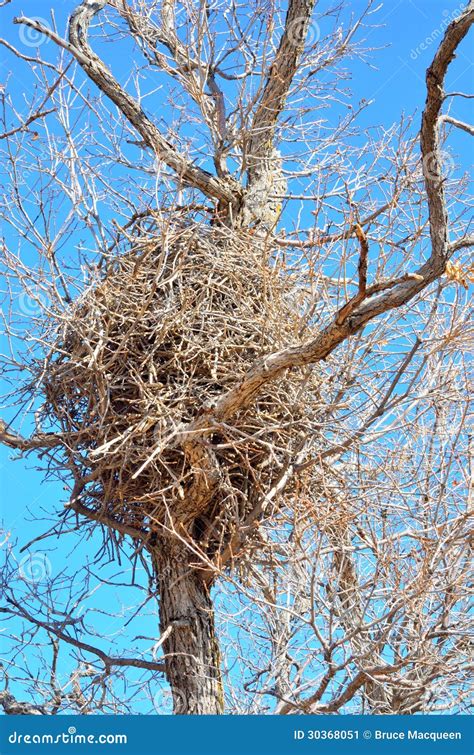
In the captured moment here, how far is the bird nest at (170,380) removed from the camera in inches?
194

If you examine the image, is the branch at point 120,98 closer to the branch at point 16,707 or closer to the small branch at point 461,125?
the small branch at point 461,125

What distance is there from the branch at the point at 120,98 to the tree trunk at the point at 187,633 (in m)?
2.34

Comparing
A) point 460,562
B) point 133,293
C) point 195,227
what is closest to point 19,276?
point 133,293

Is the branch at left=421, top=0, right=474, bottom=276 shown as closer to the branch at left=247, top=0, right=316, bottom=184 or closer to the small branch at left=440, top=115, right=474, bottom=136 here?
the small branch at left=440, top=115, right=474, bottom=136

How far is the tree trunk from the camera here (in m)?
5.12

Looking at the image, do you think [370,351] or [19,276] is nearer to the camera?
[19,276]

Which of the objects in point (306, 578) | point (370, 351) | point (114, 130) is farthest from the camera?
point (114, 130)

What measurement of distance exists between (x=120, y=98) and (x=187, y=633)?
3.36 metres

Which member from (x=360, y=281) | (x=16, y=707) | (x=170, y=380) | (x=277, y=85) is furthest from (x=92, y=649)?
(x=277, y=85)

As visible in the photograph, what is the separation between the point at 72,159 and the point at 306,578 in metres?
2.87

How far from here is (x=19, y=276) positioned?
5.24 meters

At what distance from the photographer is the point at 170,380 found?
5.06 meters

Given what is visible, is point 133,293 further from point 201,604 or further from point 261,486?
point 201,604

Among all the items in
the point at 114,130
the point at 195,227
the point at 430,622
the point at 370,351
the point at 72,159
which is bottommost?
the point at 430,622
